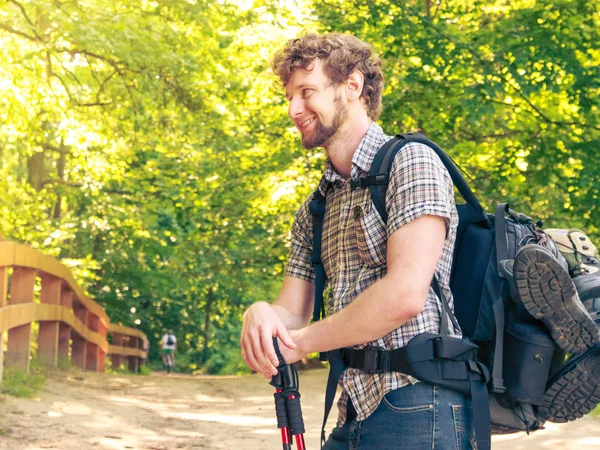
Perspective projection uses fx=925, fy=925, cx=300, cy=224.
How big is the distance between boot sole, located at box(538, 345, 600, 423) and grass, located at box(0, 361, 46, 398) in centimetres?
660

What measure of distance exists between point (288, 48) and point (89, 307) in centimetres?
1258

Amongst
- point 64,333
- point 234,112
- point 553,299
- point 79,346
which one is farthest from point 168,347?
point 553,299

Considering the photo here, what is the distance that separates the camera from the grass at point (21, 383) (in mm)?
8039

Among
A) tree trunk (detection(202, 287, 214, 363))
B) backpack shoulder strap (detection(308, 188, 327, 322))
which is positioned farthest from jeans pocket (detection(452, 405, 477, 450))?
tree trunk (detection(202, 287, 214, 363))

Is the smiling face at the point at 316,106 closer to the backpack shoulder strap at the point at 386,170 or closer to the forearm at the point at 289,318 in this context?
the backpack shoulder strap at the point at 386,170

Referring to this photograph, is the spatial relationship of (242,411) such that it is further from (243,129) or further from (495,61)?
(243,129)

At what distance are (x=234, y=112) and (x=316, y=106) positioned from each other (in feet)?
45.4

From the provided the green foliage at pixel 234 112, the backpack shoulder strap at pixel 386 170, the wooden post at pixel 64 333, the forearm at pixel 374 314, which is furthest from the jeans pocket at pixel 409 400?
the wooden post at pixel 64 333

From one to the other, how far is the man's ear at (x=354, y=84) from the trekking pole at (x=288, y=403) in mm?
709

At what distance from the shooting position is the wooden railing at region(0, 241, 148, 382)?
334 inches

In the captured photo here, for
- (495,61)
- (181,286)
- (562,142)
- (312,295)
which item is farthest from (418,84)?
(181,286)

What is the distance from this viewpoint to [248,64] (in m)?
15.0

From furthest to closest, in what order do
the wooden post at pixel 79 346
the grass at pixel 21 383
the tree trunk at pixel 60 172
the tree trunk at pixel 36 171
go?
the tree trunk at pixel 60 172, the tree trunk at pixel 36 171, the wooden post at pixel 79 346, the grass at pixel 21 383

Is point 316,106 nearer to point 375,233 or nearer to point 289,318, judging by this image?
point 375,233
